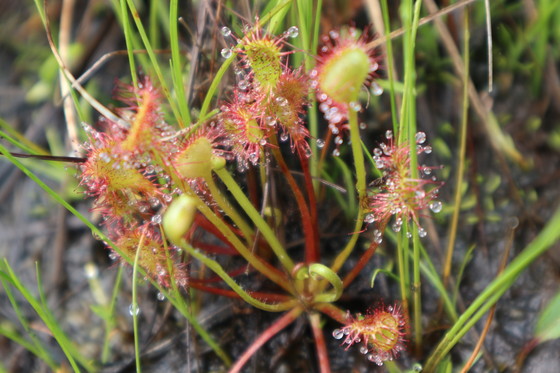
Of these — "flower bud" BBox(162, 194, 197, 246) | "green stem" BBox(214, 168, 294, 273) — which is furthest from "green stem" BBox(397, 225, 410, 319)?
"flower bud" BBox(162, 194, 197, 246)

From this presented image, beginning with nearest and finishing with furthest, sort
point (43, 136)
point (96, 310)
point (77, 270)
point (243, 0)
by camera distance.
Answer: point (243, 0), point (96, 310), point (77, 270), point (43, 136)

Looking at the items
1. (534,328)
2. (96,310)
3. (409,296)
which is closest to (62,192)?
(96,310)

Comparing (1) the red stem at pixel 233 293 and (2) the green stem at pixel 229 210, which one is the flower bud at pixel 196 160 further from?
(1) the red stem at pixel 233 293

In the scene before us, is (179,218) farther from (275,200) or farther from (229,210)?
(275,200)

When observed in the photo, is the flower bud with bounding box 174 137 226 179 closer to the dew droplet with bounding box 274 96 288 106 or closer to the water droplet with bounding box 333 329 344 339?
the dew droplet with bounding box 274 96 288 106

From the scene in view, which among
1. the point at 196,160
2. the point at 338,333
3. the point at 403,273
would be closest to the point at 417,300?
the point at 403,273

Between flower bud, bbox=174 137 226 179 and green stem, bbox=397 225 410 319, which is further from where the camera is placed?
green stem, bbox=397 225 410 319

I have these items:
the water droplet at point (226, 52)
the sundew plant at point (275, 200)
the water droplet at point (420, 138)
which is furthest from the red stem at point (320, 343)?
the water droplet at point (226, 52)

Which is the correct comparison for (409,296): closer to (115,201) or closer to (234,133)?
(234,133)
